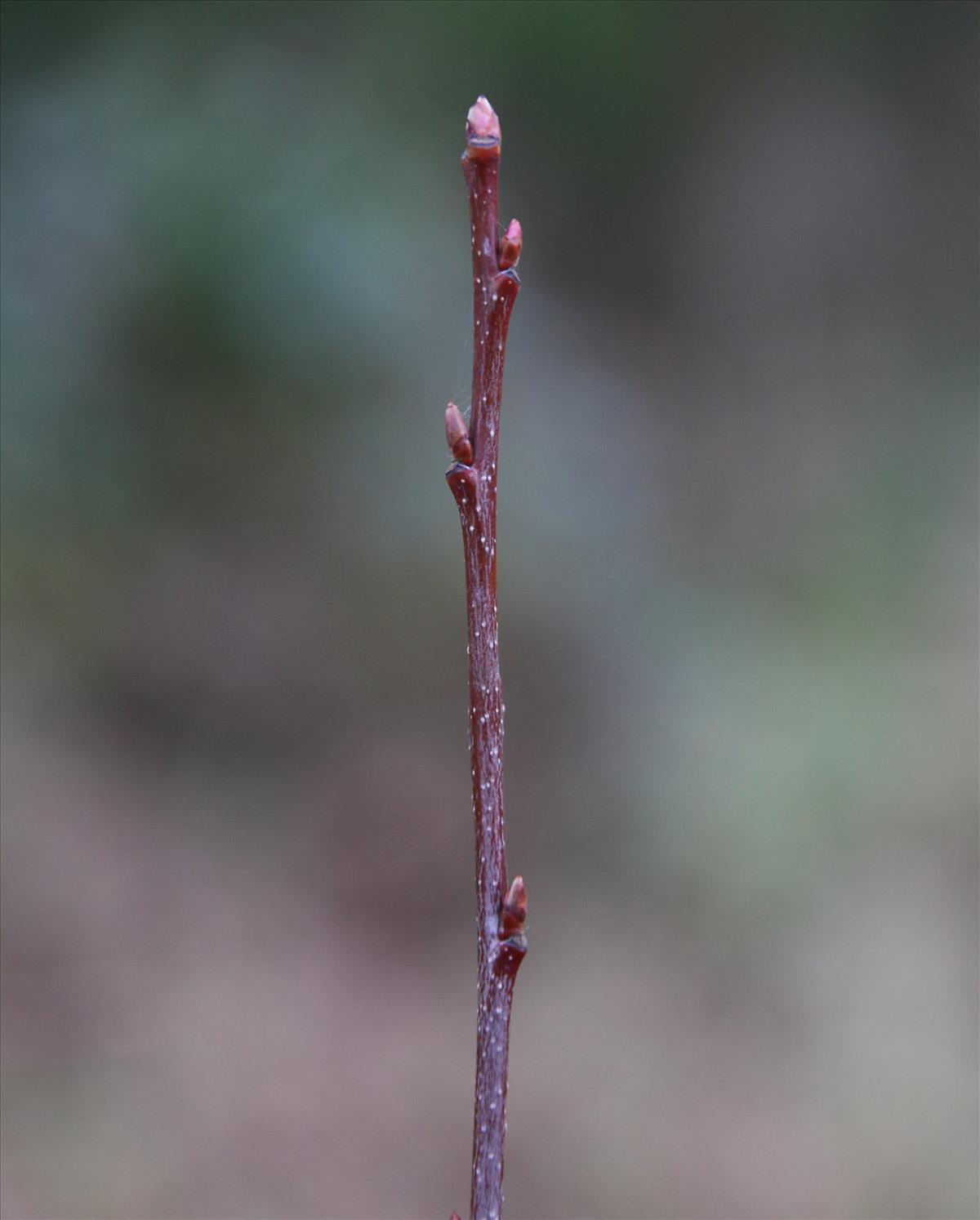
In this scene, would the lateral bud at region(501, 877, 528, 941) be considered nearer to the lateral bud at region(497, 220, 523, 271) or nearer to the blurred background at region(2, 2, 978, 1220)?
the lateral bud at region(497, 220, 523, 271)

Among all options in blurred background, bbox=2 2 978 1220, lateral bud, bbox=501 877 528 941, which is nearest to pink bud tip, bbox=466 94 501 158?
lateral bud, bbox=501 877 528 941

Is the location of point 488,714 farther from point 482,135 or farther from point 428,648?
point 428,648

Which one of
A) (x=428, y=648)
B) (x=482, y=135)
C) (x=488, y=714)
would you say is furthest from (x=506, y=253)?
(x=428, y=648)

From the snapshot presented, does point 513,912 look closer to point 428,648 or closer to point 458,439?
point 458,439

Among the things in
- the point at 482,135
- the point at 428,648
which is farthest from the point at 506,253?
the point at 428,648

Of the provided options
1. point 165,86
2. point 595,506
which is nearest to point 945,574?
point 595,506

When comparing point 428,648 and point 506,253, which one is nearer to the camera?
point 506,253

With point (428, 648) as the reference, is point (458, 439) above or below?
above
